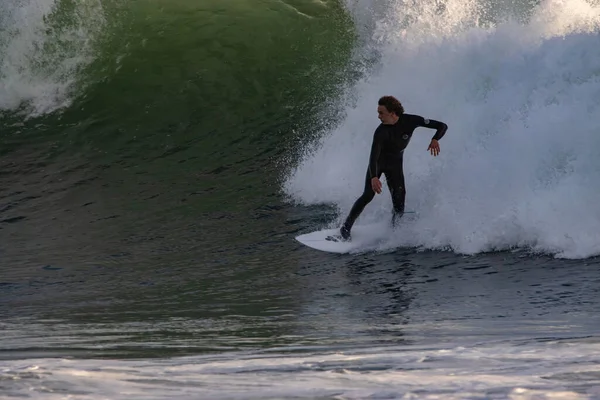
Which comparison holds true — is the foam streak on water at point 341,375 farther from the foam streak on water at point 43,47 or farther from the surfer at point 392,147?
the foam streak on water at point 43,47

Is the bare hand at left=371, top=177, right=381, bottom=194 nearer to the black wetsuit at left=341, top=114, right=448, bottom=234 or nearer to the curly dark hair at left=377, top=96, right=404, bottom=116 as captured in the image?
the black wetsuit at left=341, top=114, right=448, bottom=234

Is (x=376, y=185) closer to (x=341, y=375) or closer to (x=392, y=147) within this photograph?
(x=392, y=147)

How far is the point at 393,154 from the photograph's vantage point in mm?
9008

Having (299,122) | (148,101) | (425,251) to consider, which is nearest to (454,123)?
(425,251)

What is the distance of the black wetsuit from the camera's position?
8.88 metres

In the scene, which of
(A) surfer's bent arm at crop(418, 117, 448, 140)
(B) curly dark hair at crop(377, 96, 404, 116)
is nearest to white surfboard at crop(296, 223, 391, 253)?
(A) surfer's bent arm at crop(418, 117, 448, 140)


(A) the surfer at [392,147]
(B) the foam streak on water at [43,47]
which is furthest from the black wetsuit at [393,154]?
(B) the foam streak on water at [43,47]

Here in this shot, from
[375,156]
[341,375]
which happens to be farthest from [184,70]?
[341,375]

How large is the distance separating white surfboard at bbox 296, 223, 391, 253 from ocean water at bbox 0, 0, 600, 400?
0.14 metres

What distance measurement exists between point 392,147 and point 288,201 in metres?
2.27

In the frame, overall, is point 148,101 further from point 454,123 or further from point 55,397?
point 55,397

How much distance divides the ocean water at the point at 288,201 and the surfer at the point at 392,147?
0.37m

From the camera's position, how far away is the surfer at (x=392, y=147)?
8.76 m

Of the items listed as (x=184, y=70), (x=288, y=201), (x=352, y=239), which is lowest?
(x=352, y=239)
